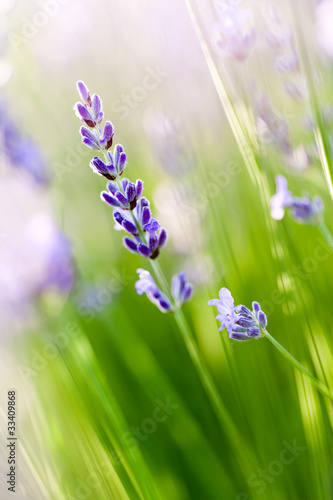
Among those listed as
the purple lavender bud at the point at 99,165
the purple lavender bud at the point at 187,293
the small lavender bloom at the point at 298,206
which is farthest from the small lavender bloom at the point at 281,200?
the purple lavender bud at the point at 99,165

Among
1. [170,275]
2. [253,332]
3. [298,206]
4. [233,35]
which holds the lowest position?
[253,332]

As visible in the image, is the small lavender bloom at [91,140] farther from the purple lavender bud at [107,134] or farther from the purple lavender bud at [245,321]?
the purple lavender bud at [245,321]

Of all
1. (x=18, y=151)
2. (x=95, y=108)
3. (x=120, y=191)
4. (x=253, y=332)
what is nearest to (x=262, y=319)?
(x=253, y=332)

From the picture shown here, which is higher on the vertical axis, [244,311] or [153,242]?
[153,242]

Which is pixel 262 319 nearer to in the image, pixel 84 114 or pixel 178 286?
pixel 178 286

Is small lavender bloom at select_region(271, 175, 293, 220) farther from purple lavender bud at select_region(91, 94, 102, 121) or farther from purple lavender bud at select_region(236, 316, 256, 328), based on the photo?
purple lavender bud at select_region(91, 94, 102, 121)

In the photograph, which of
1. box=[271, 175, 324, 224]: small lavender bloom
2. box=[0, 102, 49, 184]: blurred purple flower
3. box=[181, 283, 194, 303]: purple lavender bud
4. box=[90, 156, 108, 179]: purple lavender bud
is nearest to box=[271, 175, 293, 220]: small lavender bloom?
box=[271, 175, 324, 224]: small lavender bloom
